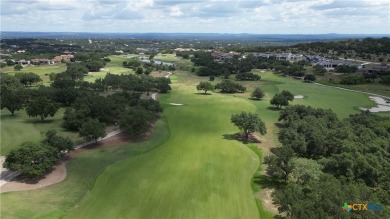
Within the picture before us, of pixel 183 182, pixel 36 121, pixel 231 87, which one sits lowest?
pixel 183 182

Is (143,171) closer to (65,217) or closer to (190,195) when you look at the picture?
(190,195)

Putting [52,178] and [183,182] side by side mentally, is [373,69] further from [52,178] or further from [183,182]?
[52,178]

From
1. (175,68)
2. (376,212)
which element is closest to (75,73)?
(175,68)

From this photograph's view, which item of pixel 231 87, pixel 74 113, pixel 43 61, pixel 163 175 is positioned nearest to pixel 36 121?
pixel 74 113

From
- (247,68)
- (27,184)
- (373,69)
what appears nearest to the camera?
(27,184)

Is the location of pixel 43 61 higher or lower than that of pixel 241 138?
higher

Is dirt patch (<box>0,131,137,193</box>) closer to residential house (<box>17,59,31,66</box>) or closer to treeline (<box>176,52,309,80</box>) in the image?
treeline (<box>176,52,309,80</box>)

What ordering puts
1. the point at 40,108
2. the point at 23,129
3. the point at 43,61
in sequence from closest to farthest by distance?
1. the point at 23,129
2. the point at 40,108
3. the point at 43,61
